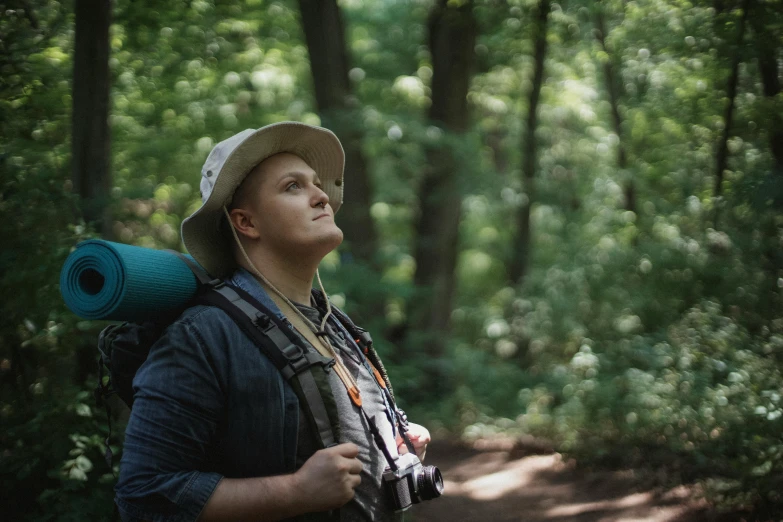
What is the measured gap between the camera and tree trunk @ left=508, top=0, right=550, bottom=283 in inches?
428

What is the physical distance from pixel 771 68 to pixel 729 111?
2.62 feet

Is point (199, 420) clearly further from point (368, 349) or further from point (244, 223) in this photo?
point (368, 349)

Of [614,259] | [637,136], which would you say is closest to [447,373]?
[614,259]

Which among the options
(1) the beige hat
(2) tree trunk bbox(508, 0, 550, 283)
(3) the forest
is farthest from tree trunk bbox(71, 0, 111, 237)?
(2) tree trunk bbox(508, 0, 550, 283)

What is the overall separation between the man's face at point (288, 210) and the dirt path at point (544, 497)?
3.91 meters

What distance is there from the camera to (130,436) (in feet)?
5.71

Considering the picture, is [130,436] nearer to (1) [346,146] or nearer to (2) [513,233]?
(1) [346,146]

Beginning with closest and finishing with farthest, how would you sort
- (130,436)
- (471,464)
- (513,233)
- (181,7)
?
(130,436)
(181,7)
(471,464)
(513,233)

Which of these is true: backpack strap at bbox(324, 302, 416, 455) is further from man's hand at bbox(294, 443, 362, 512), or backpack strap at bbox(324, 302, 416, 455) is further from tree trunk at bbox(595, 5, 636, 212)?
tree trunk at bbox(595, 5, 636, 212)

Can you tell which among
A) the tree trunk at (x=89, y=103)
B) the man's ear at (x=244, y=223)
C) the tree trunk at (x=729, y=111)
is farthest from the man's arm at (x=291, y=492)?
the tree trunk at (x=729, y=111)

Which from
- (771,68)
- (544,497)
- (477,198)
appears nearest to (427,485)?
(544,497)

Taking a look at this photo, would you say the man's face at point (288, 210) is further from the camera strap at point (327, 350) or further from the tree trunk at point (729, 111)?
the tree trunk at point (729, 111)

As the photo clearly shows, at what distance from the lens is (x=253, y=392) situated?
1.86 meters

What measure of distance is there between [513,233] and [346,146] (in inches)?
220
